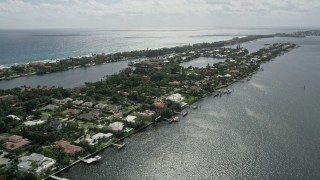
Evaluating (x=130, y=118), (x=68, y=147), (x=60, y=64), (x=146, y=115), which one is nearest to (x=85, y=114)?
(x=130, y=118)

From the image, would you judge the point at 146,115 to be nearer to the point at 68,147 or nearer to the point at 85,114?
the point at 85,114

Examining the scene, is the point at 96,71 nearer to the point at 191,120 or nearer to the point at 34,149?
the point at 191,120

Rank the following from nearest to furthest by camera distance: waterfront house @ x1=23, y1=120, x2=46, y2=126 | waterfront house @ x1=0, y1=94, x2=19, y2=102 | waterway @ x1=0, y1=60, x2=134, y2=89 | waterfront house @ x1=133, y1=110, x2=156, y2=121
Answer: waterfront house @ x1=23, y1=120, x2=46, y2=126
waterfront house @ x1=133, y1=110, x2=156, y2=121
waterfront house @ x1=0, y1=94, x2=19, y2=102
waterway @ x1=0, y1=60, x2=134, y2=89

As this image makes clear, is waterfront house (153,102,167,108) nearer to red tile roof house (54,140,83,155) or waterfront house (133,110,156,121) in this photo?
waterfront house (133,110,156,121)

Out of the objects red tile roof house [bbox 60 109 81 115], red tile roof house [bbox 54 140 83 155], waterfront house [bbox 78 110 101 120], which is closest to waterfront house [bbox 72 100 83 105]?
red tile roof house [bbox 60 109 81 115]

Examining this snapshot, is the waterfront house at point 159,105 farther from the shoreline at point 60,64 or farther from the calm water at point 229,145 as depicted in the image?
the shoreline at point 60,64

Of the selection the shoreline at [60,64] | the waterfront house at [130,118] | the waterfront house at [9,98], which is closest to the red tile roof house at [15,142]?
the waterfront house at [130,118]

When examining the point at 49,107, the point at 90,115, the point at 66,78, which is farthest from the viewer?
the point at 66,78
